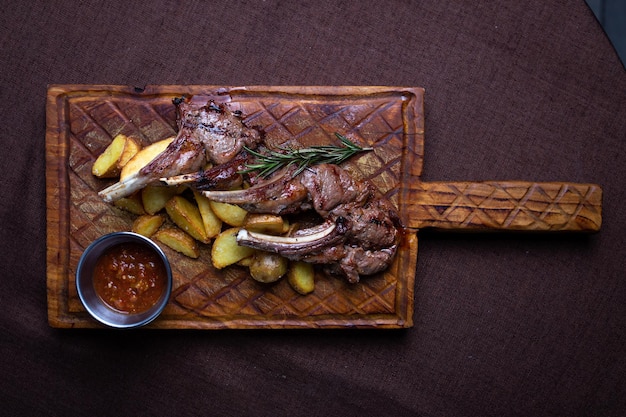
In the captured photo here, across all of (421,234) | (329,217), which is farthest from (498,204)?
(329,217)

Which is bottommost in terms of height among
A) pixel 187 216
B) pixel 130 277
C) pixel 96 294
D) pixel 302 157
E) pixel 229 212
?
pixel 96 294

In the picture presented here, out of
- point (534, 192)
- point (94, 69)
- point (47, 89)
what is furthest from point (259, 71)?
point (534, 192)

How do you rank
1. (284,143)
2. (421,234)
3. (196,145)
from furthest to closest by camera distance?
1. (421,234)
2. (284,143)
3. (196,145)

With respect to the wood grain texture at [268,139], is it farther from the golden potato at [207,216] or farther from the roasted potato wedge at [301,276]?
the golden potato at [207,216]

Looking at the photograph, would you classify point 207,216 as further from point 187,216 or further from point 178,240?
point 178,240

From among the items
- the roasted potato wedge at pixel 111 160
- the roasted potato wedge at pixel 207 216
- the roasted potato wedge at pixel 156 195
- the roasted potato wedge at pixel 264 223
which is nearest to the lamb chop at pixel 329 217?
the roasted potato wedge at pixel 264 223

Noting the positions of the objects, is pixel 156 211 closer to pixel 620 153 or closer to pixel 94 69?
pixel 94 69
